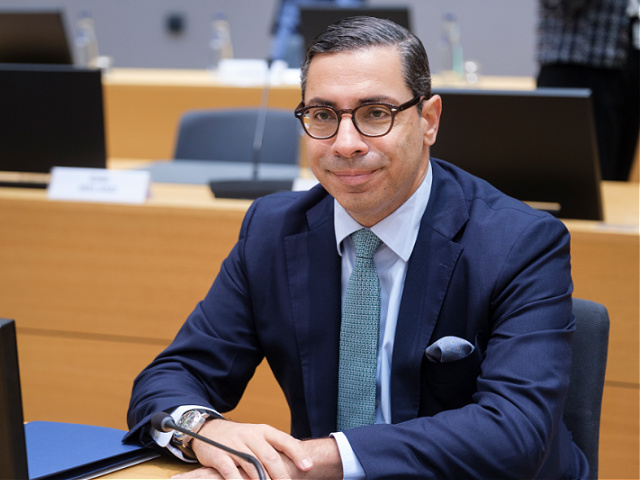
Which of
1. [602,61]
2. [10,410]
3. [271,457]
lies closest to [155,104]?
[602,61]

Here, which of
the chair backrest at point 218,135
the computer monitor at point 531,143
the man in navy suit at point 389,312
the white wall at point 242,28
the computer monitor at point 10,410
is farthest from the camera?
the white wall at point 242,28

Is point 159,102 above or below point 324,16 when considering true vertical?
below

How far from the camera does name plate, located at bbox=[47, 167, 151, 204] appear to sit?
222cm

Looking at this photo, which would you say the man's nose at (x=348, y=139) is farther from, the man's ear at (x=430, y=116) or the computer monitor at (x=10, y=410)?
the computer monitor at (x=10, y=410)

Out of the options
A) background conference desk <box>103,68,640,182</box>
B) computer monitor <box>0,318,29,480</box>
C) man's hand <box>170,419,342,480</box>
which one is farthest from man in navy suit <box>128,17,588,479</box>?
background conference desk <box>103,68,640,182</box>

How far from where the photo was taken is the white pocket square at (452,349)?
1222 millimetres

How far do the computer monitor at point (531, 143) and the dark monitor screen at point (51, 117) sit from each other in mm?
1068

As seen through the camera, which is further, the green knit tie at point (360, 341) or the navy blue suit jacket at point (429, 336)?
the green knit tie at point (360, 341)

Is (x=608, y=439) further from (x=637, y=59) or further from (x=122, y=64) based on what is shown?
(x=122, y=64)

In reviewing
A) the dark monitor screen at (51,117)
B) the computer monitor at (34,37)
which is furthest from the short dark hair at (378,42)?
the computer monitor at (34,37)

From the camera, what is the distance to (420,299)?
1288 mm

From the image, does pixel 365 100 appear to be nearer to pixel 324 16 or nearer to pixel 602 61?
pixel 602 61

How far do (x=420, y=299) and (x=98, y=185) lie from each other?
1.30 meters

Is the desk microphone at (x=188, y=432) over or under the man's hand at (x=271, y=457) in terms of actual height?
over
